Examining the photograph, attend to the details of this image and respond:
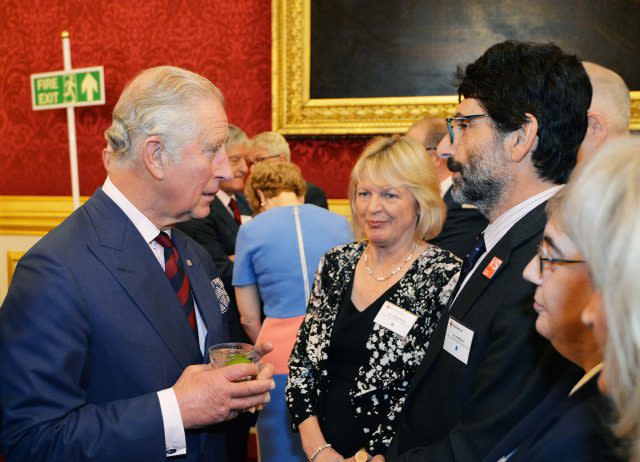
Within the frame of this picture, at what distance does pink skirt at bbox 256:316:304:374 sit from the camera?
2768mm

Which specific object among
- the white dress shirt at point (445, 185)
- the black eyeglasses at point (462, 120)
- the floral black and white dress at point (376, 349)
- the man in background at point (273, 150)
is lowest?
the floral black and white dress at point (376, 349)

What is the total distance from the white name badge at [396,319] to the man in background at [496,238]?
13.5 inches

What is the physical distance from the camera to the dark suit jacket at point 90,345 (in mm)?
1297

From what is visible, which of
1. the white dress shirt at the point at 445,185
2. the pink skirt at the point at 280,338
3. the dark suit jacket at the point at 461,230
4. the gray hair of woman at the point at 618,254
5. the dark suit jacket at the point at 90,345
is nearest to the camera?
the gray hair of woman at the point at 618,254

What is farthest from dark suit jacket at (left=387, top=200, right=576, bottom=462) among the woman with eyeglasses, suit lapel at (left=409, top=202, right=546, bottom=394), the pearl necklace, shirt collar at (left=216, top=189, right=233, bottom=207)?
shirt collar at (left=216, top=189, right=233, bottom=207)

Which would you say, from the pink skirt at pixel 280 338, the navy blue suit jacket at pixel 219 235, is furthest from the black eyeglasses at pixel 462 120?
the navy blue suit jacket at pixel 219 235

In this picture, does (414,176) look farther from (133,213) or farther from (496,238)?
(133,213)

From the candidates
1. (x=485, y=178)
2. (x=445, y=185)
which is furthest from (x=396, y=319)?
(x=445, y=185)

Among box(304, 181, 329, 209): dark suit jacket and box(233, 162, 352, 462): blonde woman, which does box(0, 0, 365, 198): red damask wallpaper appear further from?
box(233, 162, 352, 462): blonde woman

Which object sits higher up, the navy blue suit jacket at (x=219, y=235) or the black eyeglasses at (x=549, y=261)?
the black eyeglasses at (x=549, y=261)

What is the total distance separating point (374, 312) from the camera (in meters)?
2.15

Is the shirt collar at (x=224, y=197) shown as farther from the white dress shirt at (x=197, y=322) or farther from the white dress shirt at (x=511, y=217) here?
the white dress shirt at (x=511, y=217)

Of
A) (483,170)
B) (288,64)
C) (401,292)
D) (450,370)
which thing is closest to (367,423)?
(401,292)

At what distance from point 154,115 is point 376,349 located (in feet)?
3.60
